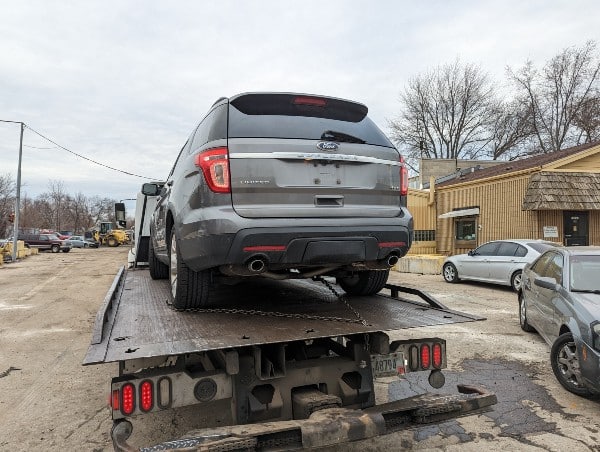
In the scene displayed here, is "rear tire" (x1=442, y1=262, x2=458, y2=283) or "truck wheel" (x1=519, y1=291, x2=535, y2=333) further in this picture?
"rear tire" (x1=442, y1=262, x2=458, y2=283)

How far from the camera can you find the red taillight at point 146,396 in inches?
104

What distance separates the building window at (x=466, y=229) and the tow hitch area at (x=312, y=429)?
53.6 feet

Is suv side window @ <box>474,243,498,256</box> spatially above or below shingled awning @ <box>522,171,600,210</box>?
below

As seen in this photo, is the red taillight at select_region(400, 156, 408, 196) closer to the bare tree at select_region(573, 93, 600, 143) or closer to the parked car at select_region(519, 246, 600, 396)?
the parked car at select_region(519, 246, 600, 396)

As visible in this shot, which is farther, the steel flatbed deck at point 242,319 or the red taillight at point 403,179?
the red taillight at point 403,179

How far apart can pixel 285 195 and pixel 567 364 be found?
3345 mm

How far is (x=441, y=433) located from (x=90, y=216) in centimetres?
9993

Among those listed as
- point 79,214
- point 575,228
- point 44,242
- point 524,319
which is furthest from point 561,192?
point 79,214

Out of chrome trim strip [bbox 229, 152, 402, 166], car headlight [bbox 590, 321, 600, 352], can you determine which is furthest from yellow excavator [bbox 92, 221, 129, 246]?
car headlight [bbox 590, 321, 600, 352]

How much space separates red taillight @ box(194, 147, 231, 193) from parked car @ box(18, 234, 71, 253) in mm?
40268

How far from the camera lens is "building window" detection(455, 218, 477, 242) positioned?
1827cm

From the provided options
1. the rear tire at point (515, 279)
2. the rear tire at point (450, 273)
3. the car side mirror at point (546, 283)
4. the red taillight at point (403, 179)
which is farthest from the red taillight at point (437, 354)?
the rear tire at point (450, 273)

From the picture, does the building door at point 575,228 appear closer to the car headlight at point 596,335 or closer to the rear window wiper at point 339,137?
the car headlight at point 596,335

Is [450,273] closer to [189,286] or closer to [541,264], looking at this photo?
[541,264]
